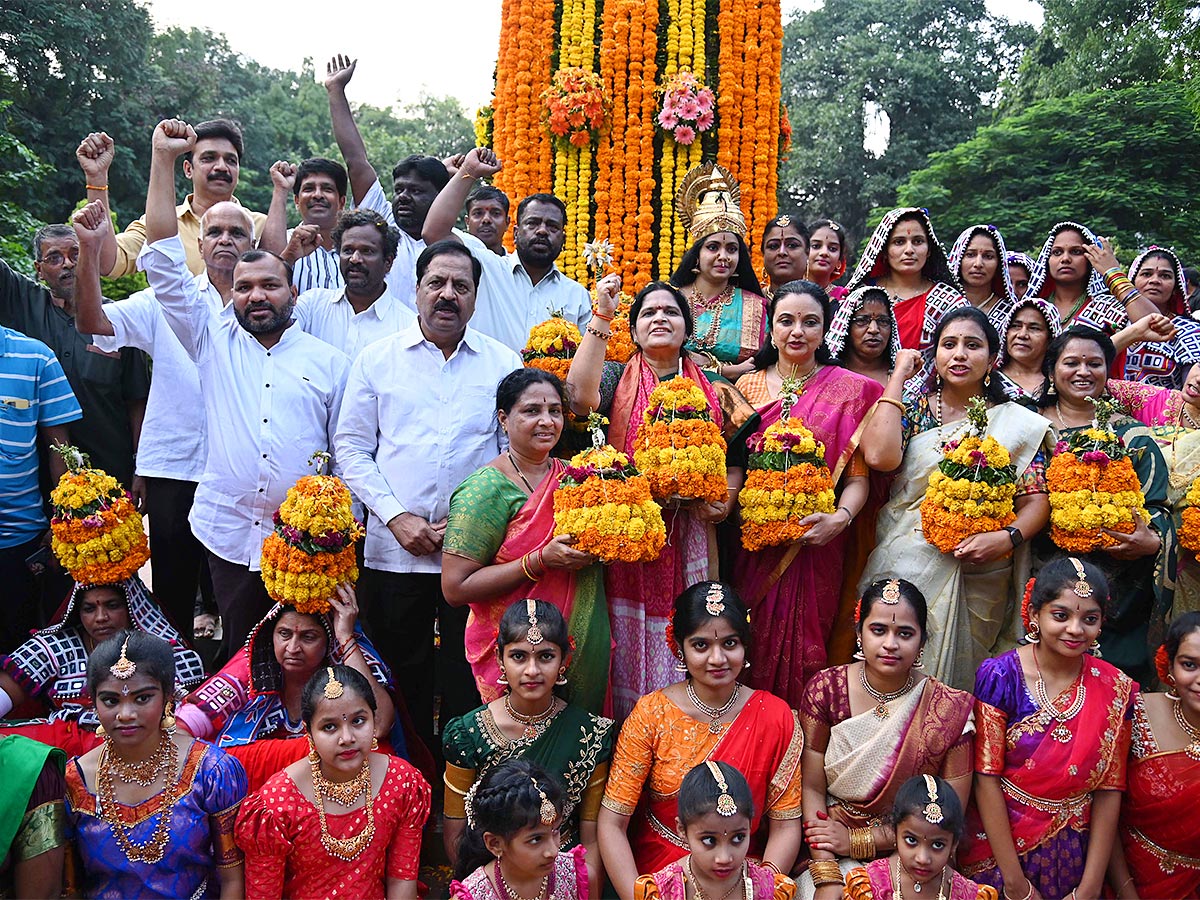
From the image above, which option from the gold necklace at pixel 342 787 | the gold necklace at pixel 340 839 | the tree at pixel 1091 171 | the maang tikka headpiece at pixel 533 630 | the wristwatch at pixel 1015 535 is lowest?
the gold necklace at pixel 340 839

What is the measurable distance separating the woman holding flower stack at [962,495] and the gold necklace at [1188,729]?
2.75ft

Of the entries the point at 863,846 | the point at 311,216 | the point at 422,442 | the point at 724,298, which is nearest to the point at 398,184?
the point at 311,216

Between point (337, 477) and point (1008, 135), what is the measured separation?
66.6 feet

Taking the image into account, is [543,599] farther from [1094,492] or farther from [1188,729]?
[1188,729]

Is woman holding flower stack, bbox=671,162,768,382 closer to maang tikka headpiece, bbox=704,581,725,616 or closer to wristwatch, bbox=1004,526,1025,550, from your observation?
wristwatch, bbox=1004,526,1025,550

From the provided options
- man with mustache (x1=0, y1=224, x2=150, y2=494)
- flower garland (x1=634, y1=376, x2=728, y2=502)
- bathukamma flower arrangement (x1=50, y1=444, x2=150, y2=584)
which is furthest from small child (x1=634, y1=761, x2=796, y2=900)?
man with mustache (x1=0, y1=224, x2=150, y2=494)

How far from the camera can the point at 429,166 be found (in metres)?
6.30

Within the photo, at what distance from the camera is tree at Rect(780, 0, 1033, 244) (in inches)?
1091

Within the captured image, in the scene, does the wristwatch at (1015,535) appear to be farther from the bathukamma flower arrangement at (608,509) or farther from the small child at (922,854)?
the bathukamma flower arrangement at (608,509)

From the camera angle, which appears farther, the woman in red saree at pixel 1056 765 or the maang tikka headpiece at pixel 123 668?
the woman in red saree at pixel 1056 765

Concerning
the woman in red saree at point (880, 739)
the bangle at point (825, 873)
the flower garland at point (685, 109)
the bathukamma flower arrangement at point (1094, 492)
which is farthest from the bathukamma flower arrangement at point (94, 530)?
the flower garland at point (685, 109)

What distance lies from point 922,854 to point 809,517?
1.45m

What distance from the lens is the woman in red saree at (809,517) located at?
14.6 ft

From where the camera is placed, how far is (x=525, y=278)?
5.93m
